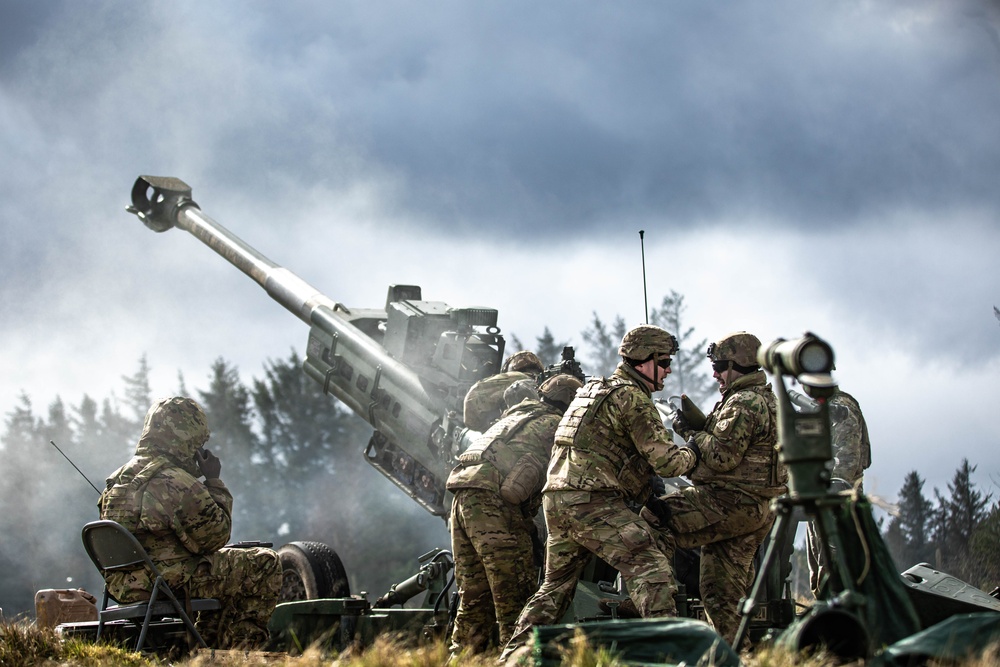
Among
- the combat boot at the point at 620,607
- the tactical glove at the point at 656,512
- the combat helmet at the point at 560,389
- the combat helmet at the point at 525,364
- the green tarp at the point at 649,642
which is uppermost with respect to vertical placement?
the combat helmet at the point at 525,364

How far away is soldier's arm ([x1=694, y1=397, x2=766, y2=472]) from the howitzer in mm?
2909

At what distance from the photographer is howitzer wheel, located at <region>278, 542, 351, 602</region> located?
380 inches

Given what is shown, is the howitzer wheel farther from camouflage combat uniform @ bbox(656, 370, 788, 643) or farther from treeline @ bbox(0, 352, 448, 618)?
treeline @ bbox(0, 352, 448, 618)

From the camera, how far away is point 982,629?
12.5 ft

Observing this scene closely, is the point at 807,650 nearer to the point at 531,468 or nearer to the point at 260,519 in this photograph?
the point at 531,468

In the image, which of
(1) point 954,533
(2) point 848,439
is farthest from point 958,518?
(2) point 848,439

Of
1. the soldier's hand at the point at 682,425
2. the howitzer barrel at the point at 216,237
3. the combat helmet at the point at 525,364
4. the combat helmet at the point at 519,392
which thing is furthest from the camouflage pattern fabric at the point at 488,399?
the howitzer barrel at the point at 216,237

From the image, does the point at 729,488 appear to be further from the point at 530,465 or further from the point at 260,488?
the point at 260,488

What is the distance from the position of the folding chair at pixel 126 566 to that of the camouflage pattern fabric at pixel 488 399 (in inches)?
98.4

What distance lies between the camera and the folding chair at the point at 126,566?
6875mm

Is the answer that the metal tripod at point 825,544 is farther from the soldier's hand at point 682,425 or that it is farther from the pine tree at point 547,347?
the pine tree at point 547,347

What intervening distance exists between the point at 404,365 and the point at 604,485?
14.6 ft

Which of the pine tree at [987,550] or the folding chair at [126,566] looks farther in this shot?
the pine tree at [987,550]

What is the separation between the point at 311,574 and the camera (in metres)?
9.66
